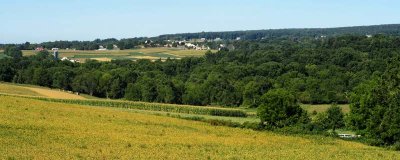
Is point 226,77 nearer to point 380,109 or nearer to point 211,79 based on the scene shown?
point 211,79

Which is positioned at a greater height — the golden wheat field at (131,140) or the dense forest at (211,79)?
the golden wheat field at (131,140)

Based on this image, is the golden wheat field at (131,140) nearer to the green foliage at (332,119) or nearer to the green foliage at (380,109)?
the green foliage at (380,109)

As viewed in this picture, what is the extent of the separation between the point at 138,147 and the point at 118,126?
12319 mm

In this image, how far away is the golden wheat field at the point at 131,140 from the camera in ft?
117

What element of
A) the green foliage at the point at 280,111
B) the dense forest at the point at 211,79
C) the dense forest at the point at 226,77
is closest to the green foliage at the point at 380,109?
the dense forest at the point at 226,77

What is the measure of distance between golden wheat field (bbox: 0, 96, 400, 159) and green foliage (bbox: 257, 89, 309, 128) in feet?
49.4

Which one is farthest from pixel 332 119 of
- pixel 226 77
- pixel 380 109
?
pixel 226 77

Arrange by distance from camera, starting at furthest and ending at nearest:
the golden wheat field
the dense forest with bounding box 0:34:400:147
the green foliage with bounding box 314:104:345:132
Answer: the dense forest with bounding box 0:34:400:147, the green foliage with bounding box 314:104:345:132, the golden wheat field

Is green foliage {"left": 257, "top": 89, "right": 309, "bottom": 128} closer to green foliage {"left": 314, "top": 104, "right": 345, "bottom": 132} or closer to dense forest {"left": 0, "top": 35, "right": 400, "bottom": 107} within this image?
green foliage {"left": 314, "top": 104, "right": 345, "bottom": 132}

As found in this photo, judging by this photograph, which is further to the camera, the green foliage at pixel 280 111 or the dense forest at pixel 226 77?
the dense forest at pixel 226 77

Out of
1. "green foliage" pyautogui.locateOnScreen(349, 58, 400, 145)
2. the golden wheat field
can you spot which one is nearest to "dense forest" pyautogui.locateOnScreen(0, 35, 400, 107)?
"green foliage" pyautogui.locateOnScreen(349, 58, 400, 145)

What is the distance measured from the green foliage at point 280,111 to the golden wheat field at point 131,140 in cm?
1505

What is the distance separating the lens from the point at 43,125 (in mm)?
46094

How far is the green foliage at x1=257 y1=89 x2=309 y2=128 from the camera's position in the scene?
73.1 metres
